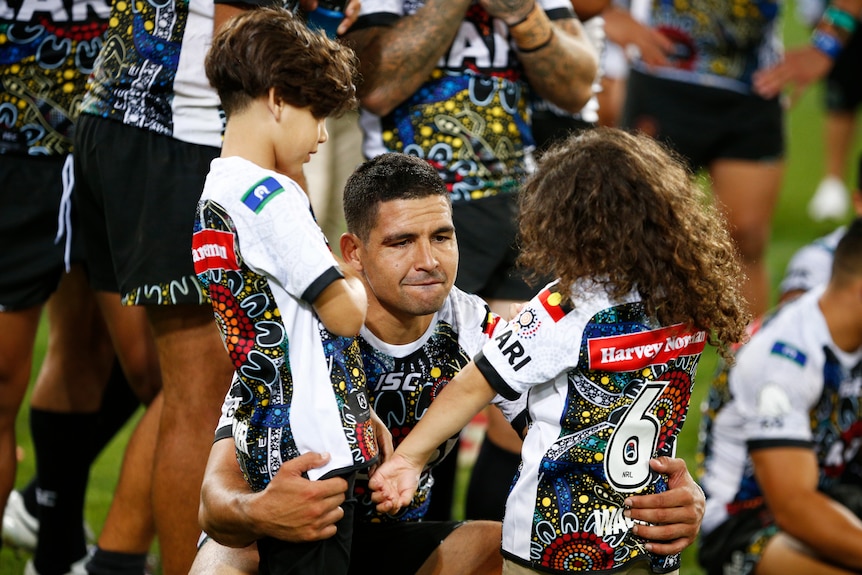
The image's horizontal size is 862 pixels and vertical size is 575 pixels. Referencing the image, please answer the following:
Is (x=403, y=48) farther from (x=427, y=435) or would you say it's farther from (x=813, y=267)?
(x=813, y=267)

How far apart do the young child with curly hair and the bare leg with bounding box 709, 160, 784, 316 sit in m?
3.45

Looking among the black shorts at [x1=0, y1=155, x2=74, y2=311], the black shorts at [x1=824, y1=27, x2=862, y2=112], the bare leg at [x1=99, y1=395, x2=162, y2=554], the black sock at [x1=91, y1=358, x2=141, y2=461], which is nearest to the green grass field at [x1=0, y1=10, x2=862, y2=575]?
the black sock at [x1=91, y1=358, x2=141, y2=461]

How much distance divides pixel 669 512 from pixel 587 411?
27 cm

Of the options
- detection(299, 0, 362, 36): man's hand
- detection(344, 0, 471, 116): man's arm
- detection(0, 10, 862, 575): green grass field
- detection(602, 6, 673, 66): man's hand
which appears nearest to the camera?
detection(299, 0, 362, 36): man's hand

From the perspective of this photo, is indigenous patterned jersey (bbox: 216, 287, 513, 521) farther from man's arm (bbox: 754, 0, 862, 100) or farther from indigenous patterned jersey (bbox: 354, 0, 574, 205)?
man's arm (bbox: 754, 0, 862, 100)

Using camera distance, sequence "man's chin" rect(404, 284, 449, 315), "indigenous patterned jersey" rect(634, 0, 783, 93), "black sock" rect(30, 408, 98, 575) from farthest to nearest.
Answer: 1. "indigenous patterned jersey" rect(634, 0, 783, 93)
2. "black sock" rect(30, 408, 98, 575)
3. "man's chin" rect(404, 284, 449, 315)

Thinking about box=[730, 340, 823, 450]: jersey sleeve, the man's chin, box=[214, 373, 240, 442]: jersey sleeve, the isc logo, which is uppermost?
the man's chin

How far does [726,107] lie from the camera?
19.7ft

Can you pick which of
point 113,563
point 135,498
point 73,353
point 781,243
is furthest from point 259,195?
point 781,243

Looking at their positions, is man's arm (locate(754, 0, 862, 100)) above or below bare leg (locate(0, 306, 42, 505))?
above

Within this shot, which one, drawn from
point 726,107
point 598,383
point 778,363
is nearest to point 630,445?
point 598,383

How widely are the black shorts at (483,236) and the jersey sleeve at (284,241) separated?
3.07 feet

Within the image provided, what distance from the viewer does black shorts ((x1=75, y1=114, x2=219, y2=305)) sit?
9.33 feet

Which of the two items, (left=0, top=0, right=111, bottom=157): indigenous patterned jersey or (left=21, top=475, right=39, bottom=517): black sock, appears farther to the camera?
(left=21, top=475, right=39, bottom=517): black sock
